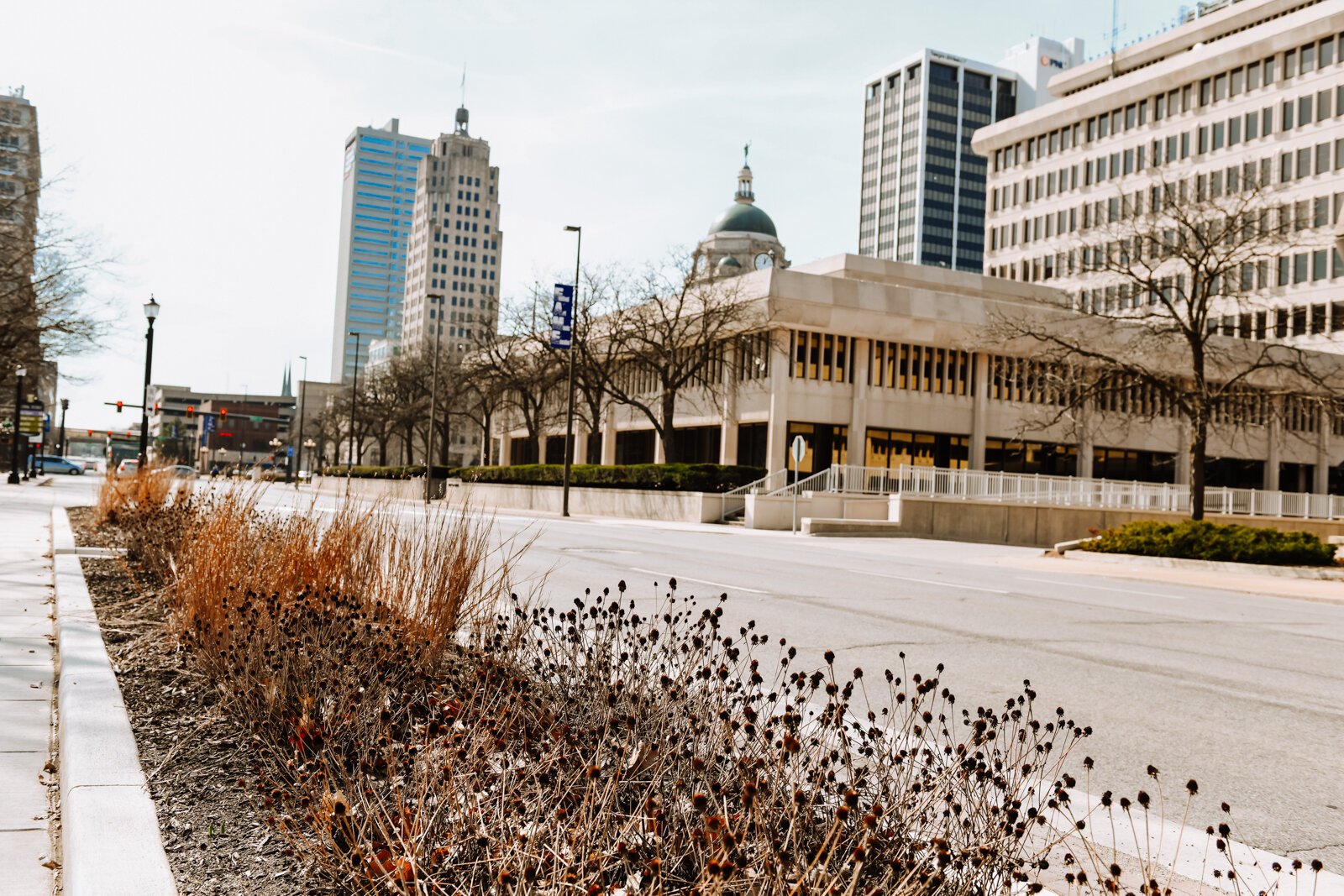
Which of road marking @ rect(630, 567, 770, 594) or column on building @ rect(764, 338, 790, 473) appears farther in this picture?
column on building @ rect(764, 338, 790, 473)

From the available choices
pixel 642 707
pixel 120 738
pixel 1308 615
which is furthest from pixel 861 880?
pixel 1308 615

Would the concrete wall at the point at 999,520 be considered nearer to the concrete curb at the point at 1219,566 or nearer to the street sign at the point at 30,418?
the concrete curb at the point at 1219,566

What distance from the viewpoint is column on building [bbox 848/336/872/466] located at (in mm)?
47375

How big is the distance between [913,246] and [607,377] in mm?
139803

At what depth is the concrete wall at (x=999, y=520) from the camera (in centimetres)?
3691

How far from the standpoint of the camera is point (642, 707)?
4516 millimetres

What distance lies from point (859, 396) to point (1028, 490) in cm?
1027

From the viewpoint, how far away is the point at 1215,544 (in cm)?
2369

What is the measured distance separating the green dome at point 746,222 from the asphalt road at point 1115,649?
10320 centimetres

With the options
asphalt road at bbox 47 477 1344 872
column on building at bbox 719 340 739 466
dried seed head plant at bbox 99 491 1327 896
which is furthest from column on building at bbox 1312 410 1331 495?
dried seed head plant at bbox 99 491 1327 896

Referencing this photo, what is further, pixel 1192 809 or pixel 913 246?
pixel 913 246

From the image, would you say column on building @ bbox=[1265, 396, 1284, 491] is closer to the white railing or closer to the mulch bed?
the white railing

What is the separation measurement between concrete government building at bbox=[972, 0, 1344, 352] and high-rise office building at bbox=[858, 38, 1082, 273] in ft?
267

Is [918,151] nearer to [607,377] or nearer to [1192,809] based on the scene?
[607,377]
